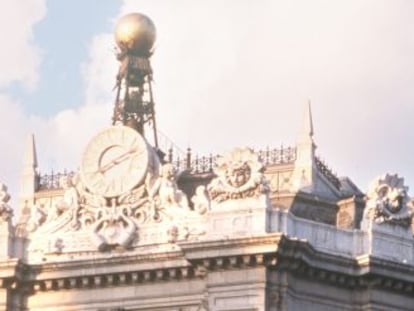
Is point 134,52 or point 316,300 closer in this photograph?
point 316,300

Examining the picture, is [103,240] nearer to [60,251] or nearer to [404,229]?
[60,251]

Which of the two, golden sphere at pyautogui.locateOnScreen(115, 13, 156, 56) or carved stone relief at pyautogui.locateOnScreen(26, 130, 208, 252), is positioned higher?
golden sphere at pyautogui.locateOnScreen(115, 13, 156, 56)

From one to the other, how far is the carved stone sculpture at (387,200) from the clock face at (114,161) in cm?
813

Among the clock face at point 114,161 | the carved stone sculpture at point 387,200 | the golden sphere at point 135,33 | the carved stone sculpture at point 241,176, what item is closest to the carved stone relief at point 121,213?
the clock face at point 114,161

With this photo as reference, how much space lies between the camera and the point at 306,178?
95.8m

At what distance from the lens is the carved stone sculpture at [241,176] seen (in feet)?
291

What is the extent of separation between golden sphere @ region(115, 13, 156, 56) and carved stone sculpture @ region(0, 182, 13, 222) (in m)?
10.3

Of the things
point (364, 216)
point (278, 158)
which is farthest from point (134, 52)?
point (364, 216)

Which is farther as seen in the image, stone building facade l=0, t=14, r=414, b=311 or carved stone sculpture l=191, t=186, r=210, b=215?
carved stone sculpture l=191, t=186, r=210, b=215

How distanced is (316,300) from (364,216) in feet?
12.4

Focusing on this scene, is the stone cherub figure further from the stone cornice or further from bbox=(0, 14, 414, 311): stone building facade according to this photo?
the stone cornice

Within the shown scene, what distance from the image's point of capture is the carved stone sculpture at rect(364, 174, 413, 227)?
91.1 metres

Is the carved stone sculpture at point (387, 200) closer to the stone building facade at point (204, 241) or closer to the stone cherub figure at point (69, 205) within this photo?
the stone building facade at point (204, 241)

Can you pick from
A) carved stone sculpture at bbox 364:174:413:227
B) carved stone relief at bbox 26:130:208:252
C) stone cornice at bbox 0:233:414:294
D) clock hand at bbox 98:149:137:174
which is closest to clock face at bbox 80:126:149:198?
clock hand at bbox 98:149:137:174
